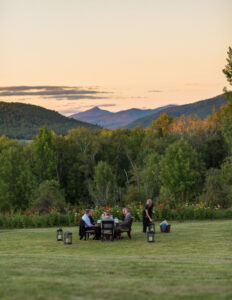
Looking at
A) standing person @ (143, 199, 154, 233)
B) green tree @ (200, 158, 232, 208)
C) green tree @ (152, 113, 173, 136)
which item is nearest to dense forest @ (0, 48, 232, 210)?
green tree @ (152, 113, 173, 136)

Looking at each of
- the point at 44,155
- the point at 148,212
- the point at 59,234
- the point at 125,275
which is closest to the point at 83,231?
the point at 59,234

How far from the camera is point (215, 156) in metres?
70.5

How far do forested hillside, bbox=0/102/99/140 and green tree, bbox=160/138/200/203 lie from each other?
8144cm

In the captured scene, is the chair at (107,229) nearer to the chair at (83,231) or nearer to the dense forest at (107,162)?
the chair at (83,231)

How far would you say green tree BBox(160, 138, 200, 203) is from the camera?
6706cm

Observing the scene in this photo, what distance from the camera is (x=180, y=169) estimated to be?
6869 centimetres

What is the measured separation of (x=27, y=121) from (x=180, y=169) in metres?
100

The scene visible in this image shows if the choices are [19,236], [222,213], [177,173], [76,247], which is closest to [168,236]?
[76,247]

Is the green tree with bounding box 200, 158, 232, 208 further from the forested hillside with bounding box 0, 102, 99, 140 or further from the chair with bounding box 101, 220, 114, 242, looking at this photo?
the forested hillside with bounding box 0, 102, 99, 140

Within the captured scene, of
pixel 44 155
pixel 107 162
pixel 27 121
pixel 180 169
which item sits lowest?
pixel 180 169

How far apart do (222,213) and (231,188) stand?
13860 millimetres

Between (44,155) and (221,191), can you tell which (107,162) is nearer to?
(44,155)

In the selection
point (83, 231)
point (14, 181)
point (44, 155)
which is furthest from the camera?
point (44, 155)

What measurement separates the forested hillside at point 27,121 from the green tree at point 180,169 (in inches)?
3206
